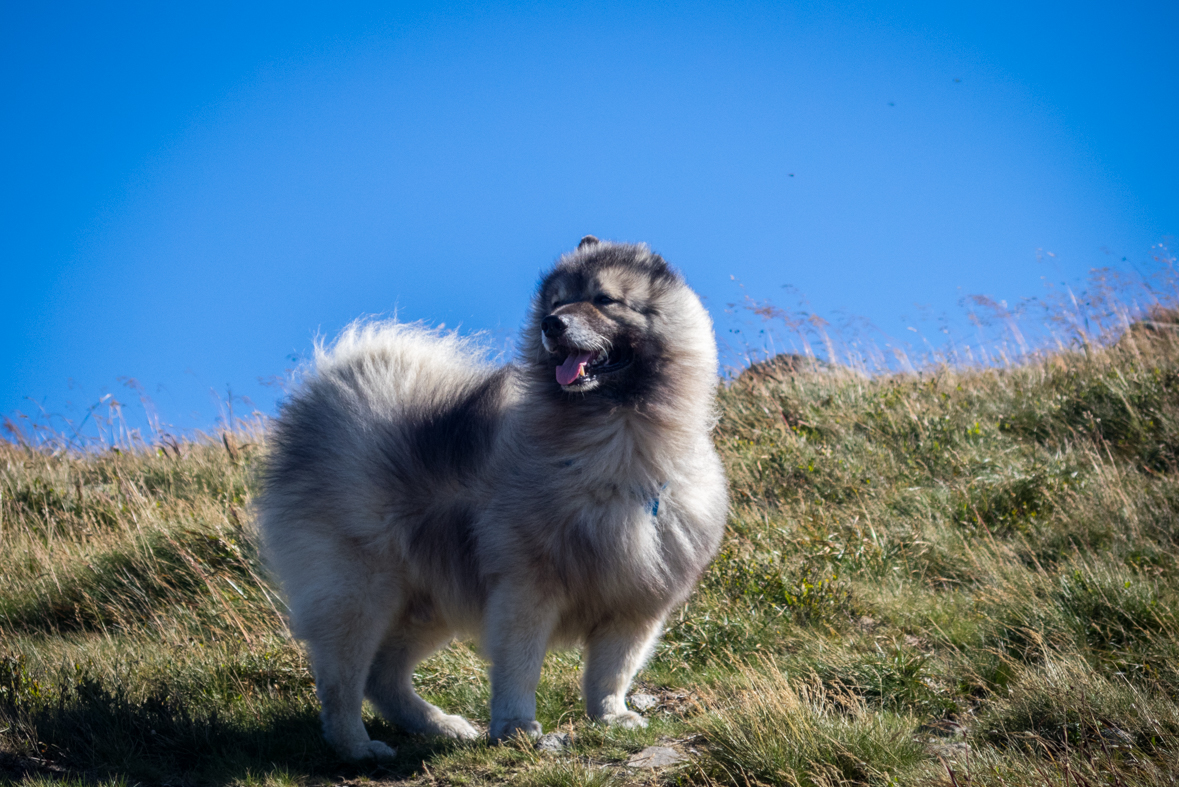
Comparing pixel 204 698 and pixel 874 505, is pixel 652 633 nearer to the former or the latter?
pixel 204 698

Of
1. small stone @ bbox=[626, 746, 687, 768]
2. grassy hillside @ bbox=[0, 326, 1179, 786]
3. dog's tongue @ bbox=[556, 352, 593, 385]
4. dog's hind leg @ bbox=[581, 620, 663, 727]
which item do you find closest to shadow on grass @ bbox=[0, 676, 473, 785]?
grassy hillside @ bbox=[0, 326, 1179, 786]

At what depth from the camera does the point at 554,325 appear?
12.7 feet

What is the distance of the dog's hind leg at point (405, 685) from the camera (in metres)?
4.62

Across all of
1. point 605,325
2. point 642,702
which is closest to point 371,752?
point 642,702

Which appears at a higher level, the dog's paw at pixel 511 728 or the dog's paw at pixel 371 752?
the dog's paw at pixel 511 728

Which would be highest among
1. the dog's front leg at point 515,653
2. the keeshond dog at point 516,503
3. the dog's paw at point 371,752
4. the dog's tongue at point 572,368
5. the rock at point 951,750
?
the dog's tongue at point 572,368

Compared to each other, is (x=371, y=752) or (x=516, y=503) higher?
(x=516, y=503)

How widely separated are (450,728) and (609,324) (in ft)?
7.89

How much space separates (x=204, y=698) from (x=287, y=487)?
139 centimetres

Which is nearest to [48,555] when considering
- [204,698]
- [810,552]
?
[204,698]

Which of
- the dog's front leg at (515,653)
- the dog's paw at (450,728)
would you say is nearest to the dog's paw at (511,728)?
the dog's front leg at (515,653)

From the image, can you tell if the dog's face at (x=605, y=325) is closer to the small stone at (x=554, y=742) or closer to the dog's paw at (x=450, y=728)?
the small stone at (x=554, y=742)

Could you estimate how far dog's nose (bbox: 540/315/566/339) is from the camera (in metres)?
3.88

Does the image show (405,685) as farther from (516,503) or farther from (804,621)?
(804,621)
